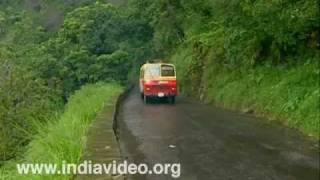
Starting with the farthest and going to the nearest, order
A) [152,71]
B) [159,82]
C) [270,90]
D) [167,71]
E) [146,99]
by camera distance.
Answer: [146,99]
[167,71]
[152,71]
[159,82]
[270,90]

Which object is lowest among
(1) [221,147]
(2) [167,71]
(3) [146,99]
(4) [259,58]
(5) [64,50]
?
(3) [146,99]

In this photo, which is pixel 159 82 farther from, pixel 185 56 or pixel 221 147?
pixel 221 147

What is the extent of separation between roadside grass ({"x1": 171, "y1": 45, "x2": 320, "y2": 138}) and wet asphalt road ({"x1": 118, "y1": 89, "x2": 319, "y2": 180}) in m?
0.48

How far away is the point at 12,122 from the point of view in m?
15.8

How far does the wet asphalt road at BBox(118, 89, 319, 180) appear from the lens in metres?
8.75

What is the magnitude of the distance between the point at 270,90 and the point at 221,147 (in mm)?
6332

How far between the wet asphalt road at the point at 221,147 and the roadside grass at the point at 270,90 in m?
0.48

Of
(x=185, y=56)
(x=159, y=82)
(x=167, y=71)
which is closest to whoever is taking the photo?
(x=159, y=82)

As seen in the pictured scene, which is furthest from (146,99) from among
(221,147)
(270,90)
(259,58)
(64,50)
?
(221,147)

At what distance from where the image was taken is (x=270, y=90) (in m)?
16.9

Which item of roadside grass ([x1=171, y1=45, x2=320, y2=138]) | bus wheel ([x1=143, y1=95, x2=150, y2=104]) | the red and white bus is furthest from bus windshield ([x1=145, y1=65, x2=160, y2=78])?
roadside grass ([x1=171, y1=45, x2=320, y2=138])

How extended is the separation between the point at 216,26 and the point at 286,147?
1475cm

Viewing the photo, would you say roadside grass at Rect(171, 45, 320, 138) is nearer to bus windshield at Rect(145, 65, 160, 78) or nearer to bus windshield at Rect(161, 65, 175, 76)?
bus windshield at Rect(161, 65, 175, 76)

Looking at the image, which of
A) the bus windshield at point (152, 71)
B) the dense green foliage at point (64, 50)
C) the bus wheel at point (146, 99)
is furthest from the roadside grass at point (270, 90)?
the dense green foliage at point (64, 50)
